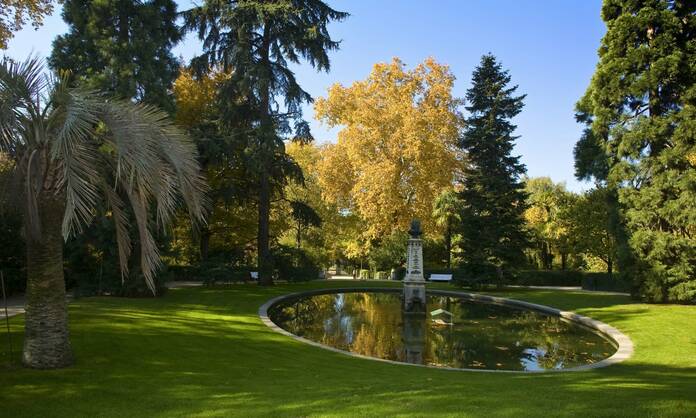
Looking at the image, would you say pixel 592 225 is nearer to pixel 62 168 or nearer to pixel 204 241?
pixel 204 241

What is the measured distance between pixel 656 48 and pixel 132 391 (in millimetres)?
20944

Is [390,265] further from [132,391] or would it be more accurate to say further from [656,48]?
[132,391]

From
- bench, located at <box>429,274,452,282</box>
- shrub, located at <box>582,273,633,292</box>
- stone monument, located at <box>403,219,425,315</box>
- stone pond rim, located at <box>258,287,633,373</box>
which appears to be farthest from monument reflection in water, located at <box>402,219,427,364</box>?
shrub, located at <box>582,273,633,292</box>

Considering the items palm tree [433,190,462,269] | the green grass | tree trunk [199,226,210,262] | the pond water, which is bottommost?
the pond water

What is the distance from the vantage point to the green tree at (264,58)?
22000 millimetres

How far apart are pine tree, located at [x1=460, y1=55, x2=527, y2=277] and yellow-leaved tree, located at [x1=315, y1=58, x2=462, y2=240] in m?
3.27

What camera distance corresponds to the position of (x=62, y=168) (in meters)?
6.85

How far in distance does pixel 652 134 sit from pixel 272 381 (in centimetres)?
1799

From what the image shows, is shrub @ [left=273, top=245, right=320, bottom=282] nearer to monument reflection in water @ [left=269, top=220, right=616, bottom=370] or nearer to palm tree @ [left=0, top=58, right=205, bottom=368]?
monument reflection in water @ [left=269, top=220, right=616, bottom=370]

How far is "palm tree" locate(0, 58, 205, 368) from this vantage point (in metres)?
6.09

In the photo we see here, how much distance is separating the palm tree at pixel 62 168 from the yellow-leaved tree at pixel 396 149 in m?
23.0

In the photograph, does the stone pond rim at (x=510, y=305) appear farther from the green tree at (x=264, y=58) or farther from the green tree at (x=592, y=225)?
the green tree at (x=592, y=225)

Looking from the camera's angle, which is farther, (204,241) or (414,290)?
(204,241)

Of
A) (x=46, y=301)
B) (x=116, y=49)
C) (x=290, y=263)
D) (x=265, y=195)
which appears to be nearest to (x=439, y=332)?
(x=46, y=301)
